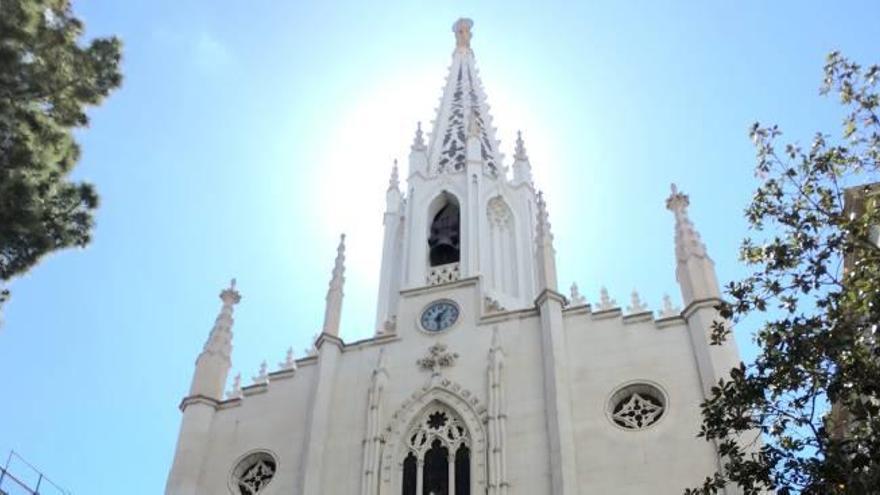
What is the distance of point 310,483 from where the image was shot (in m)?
18.8

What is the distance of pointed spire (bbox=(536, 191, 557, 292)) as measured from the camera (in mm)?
21248

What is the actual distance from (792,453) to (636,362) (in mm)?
9904

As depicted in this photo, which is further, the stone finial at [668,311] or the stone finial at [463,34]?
the stone finial at [463,34]

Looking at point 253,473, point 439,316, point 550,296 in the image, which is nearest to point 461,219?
point 439,316

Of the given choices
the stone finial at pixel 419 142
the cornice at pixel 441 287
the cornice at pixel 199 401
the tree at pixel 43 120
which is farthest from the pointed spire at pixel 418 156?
the tree at pixel 43 120

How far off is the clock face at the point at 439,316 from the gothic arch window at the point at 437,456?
2443 millimetres

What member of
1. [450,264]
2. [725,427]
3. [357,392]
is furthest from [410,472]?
[725,427]

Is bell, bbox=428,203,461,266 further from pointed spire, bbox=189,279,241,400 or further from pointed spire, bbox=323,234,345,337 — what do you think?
pointed spire, bbox=189,279,241,400

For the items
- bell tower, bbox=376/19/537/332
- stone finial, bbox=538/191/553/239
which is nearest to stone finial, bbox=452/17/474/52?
bell tower, bbox=376/19/537/332

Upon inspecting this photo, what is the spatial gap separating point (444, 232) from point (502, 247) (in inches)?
77.5

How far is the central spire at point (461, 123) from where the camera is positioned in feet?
98.8

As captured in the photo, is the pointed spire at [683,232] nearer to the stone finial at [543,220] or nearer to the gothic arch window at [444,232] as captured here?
the stone finial at [543,220]

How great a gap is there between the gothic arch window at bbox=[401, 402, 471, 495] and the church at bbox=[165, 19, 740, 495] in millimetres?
33

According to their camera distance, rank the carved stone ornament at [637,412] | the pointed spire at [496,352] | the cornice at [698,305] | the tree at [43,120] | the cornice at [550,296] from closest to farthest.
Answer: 1. the tree at [43,120]
2. the carved stone ornament at [637,412]
3. the cornice at [698,305]
4. the pointed spire at [496,352]
5. the cornice at [550,296]
